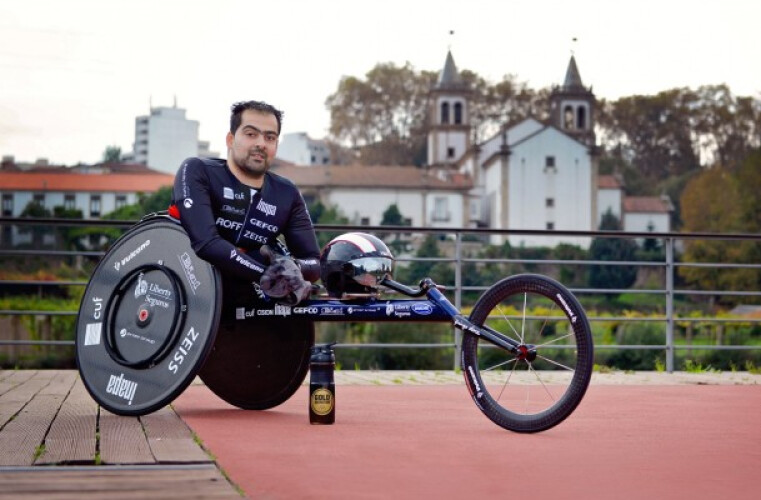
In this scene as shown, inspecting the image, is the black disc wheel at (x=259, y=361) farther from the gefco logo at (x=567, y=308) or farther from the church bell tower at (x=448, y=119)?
the church bell tower at (x=448, y=119)

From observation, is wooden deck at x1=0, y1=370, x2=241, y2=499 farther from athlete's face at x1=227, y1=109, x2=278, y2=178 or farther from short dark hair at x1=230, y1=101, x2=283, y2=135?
short dark hair at x1=230, y1=101, x2=283, y2=135

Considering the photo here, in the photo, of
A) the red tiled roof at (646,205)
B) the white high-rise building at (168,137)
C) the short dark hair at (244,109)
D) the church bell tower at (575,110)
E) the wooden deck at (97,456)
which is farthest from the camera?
the white high-rise building at (168,137)

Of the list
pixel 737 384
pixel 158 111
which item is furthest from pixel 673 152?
pixel 737 384

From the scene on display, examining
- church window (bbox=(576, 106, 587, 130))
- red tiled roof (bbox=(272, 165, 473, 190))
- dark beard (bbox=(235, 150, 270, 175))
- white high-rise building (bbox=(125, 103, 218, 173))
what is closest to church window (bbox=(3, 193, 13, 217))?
white high-rise building (bbox=(125, 103, 218, 173))

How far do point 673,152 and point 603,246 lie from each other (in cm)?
1819

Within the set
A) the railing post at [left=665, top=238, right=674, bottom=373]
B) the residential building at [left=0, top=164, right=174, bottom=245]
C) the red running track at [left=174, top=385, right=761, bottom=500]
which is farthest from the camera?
the residential building at [left=0, top=164, right=174, bottom=245]

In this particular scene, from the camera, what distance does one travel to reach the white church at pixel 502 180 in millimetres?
107875

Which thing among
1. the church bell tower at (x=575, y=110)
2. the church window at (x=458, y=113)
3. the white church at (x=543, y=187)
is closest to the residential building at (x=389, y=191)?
the white church at (x=543, y=187)

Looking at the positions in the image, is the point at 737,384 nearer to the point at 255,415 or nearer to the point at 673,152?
the point at 255,415

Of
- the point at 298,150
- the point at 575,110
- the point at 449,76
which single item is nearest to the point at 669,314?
the point at 449,76

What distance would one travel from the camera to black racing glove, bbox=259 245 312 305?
510 centimetres

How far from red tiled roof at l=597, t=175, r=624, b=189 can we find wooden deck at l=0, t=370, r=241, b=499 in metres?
108

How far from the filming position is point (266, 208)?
544 cm

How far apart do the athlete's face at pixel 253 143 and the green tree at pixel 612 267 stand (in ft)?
259
